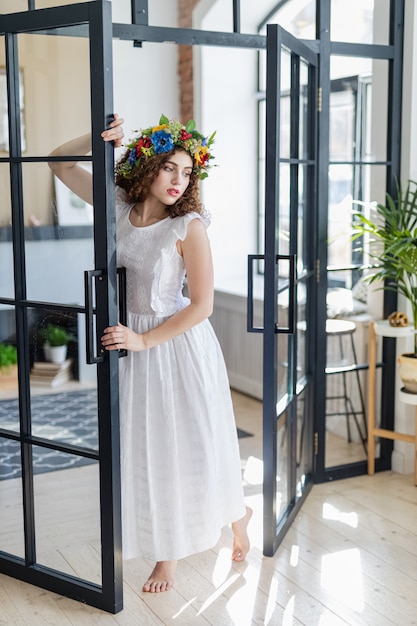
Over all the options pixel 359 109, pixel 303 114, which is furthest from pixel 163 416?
pixel 359 109

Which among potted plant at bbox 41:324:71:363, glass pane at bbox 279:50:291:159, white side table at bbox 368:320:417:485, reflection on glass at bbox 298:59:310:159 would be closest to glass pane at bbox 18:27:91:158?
potted plant at bbox 41:324:71:363

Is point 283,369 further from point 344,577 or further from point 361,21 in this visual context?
point 361,21

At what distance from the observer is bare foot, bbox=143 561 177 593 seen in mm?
2980

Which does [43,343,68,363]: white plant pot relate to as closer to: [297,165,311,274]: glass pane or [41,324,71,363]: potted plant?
[41,324,71,363]: potted plant

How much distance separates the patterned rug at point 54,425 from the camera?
282 centimetres

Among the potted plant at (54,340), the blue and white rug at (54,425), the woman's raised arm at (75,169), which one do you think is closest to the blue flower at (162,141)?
the woman's raised arm at (75,169)

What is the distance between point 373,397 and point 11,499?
1910mm

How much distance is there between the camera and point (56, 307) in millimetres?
2717

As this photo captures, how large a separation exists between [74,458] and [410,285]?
6.05ft

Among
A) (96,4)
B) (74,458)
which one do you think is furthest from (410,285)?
(96,4)

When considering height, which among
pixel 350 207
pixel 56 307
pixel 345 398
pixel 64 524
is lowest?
pixel 64 524

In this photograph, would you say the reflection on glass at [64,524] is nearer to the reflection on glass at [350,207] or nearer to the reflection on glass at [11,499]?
the reflection on glass at [11,499]

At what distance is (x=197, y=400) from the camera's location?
290cm

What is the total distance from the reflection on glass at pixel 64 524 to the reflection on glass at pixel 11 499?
0.22 ft
